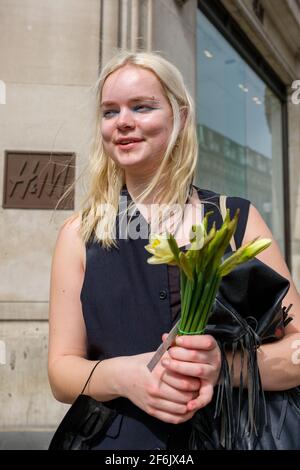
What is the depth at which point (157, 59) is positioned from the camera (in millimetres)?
1704

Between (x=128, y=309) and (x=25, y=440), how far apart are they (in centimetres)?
291

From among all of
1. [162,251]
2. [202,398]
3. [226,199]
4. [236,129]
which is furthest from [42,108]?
[236,129]

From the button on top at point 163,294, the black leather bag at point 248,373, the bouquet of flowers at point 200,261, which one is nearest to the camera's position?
the bouquet of flowers at point 200,261

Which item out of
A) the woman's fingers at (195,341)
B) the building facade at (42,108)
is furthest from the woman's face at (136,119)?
the building facade at (42,108)

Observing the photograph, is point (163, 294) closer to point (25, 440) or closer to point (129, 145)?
point (129, 145)

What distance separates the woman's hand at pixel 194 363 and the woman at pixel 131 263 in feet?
0.78

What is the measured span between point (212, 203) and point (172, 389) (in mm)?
745

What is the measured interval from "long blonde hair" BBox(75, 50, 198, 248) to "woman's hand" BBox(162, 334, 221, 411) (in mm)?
563

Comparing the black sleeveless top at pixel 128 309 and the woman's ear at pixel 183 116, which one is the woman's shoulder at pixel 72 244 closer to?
the black sleeveless top at pixel 128 309

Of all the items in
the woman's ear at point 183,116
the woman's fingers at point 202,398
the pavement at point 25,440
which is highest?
the woman's ear at point 183,116

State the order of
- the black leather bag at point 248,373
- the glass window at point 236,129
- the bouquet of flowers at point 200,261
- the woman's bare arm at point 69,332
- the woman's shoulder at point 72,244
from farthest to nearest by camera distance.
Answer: the glass window at point 236,129 → the woman's shoulder at point 72,244 → the woman's bare arm at point 69,332 → the black leather bag at point 248,373 → the bouquet of flowers at point 200,261

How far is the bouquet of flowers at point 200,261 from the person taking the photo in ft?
3.79

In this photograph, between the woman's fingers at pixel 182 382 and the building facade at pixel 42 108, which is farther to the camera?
the building facade at pixel 42 108

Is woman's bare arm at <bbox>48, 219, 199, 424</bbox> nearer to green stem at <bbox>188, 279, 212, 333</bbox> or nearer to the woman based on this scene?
the woman
